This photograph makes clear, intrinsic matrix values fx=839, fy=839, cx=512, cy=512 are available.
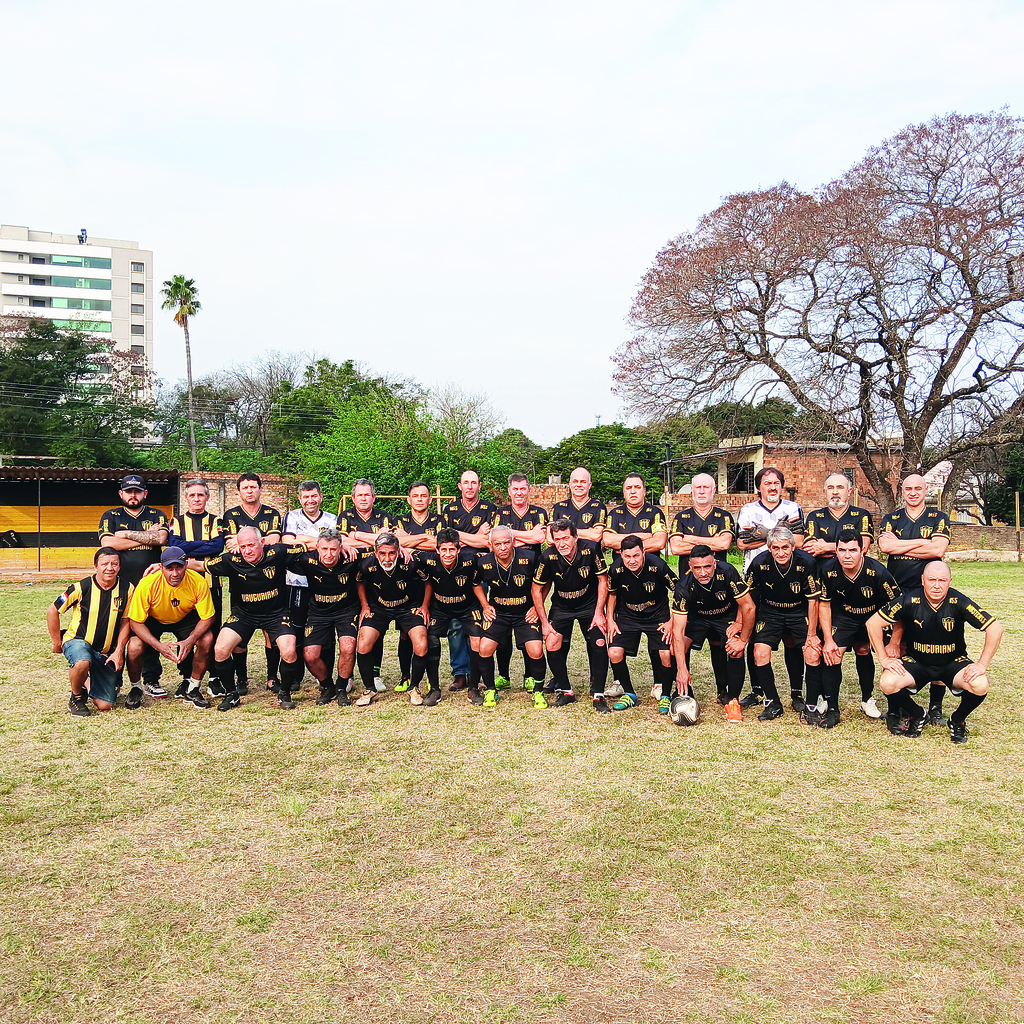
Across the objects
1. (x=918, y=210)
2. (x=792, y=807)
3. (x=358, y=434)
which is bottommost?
(x=792, y=807)

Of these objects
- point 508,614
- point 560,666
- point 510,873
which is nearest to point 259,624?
point 508,614

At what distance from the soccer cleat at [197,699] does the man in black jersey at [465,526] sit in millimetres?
1952

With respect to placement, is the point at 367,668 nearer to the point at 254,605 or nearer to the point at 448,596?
the point at 448,596

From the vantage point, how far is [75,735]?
18.5 ft

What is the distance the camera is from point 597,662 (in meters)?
6.51

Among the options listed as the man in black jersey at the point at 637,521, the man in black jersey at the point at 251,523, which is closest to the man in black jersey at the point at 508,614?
the man in black jersey at the point at 637,521

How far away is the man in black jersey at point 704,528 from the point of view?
→ 639 cm

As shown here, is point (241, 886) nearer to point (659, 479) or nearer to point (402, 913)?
point (402, 913)

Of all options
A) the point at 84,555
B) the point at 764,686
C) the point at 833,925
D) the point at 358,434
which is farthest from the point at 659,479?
the point at 833,925

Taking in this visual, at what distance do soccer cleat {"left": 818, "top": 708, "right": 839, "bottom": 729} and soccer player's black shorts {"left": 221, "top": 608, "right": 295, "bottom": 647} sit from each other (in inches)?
155

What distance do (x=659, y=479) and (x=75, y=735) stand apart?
3194 cm

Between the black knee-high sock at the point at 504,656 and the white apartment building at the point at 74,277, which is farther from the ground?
the white apartment building at the point at 74,277

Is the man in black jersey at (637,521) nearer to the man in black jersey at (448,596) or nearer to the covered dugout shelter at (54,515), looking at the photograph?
the man in black jersey at (448,596)

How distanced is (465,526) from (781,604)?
2.71 meters
